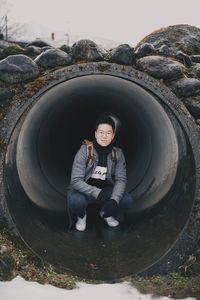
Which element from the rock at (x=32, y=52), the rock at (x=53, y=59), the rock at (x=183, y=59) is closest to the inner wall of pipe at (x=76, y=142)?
the rock at (x=53, y=59)

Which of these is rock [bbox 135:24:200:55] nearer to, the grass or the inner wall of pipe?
the inner wall of pipe

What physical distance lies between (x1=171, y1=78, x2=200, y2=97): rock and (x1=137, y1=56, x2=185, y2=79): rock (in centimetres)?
9

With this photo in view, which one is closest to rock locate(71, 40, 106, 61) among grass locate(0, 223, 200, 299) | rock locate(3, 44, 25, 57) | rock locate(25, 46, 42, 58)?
rock locate(25, 46, 42, 58)

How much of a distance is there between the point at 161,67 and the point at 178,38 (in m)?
2.26

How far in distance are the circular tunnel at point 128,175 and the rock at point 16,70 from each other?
0.34m

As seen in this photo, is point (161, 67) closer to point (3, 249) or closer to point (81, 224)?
point (81, 224)

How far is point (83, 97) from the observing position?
6414mm

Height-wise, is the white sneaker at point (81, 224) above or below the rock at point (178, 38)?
below

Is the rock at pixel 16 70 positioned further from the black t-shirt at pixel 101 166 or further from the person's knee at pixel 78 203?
the person's knee at pixel 78 203

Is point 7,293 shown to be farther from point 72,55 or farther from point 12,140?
point 72,55

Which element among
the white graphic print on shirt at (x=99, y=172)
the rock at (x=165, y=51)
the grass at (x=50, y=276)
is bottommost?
the grass at (x=50, y=276)

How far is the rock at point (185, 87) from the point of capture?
5484 millimetres

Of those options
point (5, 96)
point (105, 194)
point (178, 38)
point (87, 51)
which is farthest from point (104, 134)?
point (178, 38)

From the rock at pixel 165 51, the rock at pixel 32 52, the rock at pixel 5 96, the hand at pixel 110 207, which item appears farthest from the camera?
the rock at pixel 165 51
